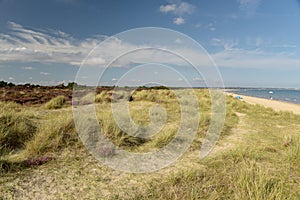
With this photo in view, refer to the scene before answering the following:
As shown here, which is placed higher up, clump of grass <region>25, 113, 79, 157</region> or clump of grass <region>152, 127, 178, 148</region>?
clump of grass <region>25, 113, 79, 157</region>

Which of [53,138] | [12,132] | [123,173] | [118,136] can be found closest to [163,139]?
[118,136]

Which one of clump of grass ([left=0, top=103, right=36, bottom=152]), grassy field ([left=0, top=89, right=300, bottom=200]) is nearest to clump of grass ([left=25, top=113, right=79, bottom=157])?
grassy field ([left=0, top=89, right=300, bottom=200])

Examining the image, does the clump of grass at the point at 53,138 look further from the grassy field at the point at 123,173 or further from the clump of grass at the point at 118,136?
the clump of grass at the point at 118,136

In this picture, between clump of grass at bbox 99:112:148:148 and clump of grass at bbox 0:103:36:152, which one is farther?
clump of grass at bbox 99:112:148:148

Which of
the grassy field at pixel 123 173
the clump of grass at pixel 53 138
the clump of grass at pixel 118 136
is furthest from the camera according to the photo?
the clump of grass at pixel 118 136

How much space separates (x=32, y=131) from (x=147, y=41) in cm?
412

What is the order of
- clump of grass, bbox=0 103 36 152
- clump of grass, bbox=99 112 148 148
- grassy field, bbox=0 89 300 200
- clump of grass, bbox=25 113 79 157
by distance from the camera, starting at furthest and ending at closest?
clump of grass, bbox=99 112 148 148
clump of grass, bbox=0 103 36 152
clump of grass, bbox=25 113 79 157
grassy field, bbox=0 89 300 200

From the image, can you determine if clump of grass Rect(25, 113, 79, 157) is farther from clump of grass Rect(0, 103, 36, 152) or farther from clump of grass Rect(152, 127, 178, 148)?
clump of grass Rect(152, 127, 178, 148)

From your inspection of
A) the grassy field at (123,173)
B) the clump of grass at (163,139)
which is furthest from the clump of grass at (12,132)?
the clump of grass at (163,139)

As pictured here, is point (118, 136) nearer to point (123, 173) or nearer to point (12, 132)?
point (123, 173)

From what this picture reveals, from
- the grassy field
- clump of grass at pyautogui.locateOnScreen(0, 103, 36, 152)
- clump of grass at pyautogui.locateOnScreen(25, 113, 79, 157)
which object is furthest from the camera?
clump of grass at pyautogui.locateOnScreen(0, 103, 36, 152)

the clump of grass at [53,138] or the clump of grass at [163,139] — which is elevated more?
the clump of grass at [53,138]

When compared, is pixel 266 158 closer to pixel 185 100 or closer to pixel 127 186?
pixel 127 186

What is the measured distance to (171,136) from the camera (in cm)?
597
